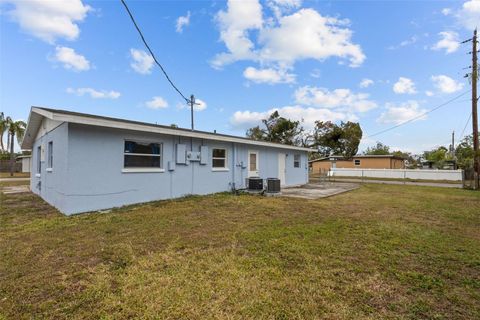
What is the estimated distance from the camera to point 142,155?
8594 mm

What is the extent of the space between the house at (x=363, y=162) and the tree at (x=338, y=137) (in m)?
3.23

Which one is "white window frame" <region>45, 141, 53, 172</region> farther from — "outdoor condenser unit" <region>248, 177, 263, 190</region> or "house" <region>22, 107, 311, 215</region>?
"outdoor condenser unit" <region>248, 177, 263, 190</region>

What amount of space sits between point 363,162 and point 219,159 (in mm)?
29479

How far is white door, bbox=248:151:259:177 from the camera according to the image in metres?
13.0

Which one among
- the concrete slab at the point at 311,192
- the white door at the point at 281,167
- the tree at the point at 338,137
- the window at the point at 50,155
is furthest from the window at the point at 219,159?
the tree at the point at 338,137

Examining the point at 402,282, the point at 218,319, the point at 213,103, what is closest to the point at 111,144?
the point at 218,319

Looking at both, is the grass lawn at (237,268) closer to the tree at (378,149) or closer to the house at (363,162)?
the house at (363,162)

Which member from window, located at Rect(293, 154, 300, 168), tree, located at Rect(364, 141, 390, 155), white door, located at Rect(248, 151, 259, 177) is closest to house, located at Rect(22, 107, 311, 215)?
white door, located at Rect(248, 151, 259, 177)

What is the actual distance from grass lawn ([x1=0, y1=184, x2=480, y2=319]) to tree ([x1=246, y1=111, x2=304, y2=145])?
2835 cm

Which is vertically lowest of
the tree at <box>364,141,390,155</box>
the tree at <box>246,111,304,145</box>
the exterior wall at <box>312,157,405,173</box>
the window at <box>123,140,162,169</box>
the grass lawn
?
the grass lawn

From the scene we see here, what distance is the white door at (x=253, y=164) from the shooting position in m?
13.0

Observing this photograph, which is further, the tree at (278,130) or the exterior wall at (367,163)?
the tree at (278,130)

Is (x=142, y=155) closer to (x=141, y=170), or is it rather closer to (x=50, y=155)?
(x=141, y=170)

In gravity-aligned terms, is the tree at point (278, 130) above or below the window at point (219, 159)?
above
